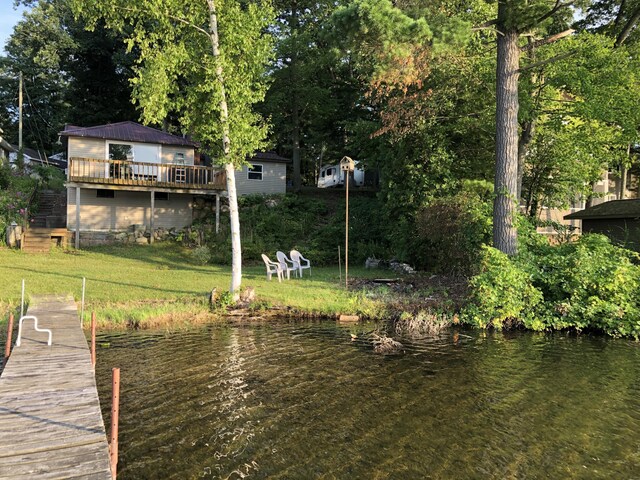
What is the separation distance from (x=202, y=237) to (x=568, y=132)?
1616 centimetres

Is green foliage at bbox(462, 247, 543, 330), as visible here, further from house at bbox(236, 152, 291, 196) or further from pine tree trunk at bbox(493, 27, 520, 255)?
house at bbox(236, 152, 291, 196)

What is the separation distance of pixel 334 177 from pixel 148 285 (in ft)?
89.3

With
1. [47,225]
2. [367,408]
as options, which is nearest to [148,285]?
[367,408]

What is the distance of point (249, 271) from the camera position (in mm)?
17000

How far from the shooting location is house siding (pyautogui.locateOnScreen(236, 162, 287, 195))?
91.2 feet

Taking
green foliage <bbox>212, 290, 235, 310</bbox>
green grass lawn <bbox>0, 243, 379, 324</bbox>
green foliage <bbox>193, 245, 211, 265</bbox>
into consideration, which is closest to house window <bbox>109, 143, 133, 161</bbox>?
green grass lawn <bbox>0, 243, 379, 324</bbox>

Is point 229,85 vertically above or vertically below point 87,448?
above

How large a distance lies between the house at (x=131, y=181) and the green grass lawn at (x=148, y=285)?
347 centimetres

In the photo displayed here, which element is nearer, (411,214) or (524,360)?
(524,360)

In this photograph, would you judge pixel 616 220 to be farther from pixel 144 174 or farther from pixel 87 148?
pixel 87 148

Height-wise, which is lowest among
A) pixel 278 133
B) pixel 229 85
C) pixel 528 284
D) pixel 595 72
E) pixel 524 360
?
pixel 524 360

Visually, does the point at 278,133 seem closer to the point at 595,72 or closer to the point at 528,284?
the point at 595,72

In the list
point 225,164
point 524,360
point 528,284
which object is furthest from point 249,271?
point 524,360

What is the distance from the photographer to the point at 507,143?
508 inches
